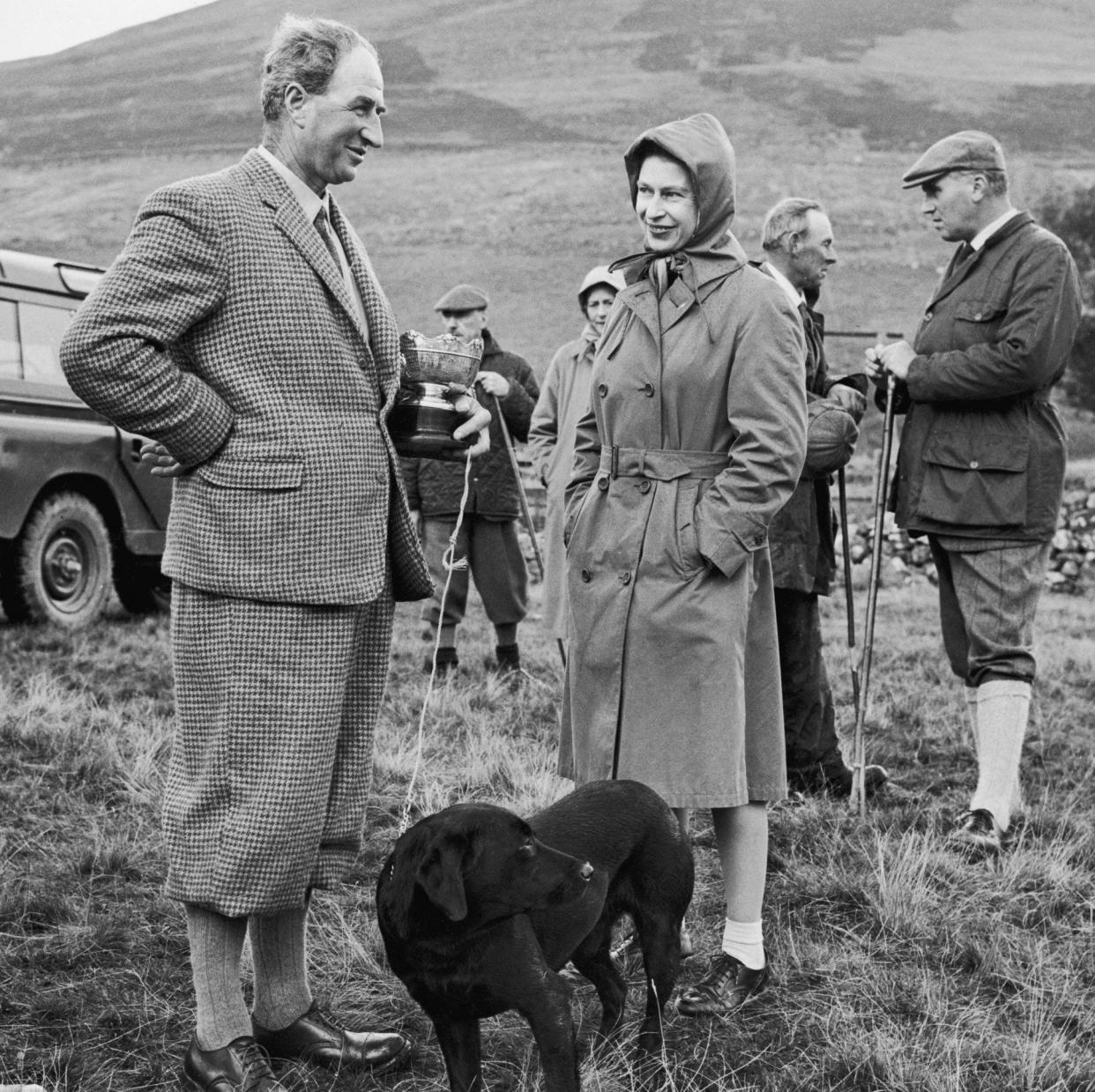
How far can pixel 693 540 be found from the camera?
10.5 ft

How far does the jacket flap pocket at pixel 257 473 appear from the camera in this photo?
8.91ft

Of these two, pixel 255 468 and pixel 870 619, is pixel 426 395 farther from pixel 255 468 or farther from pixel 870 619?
pixel 870 619

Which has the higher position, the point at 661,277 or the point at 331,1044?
the point at 661,277

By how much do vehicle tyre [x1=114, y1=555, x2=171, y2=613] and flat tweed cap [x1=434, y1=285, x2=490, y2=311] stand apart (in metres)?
3.35

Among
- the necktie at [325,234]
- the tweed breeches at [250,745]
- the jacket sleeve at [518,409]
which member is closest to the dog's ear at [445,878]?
the tweed breeches at [250,745]

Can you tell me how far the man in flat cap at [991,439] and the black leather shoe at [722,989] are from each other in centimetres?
135

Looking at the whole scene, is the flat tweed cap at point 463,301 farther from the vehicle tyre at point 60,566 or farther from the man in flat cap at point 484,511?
the vehicle tyre at point 60,566

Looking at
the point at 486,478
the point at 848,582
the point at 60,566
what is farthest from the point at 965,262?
the point at 60,566

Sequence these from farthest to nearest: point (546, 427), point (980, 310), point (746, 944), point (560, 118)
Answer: point (560, 118)
point (546, 427)
point (980, 310)
point (746, 944)

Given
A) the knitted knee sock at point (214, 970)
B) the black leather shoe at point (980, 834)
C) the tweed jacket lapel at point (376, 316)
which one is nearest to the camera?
the knitted knee sock at point (214, 970)

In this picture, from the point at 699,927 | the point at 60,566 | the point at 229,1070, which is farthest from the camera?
the point at 60,566

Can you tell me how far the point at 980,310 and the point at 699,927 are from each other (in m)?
2.39

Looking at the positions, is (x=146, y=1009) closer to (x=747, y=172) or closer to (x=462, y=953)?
(x=462, y=953)

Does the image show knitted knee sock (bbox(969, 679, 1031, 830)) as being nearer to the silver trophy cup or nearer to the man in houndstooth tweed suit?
the silver trophy cup
